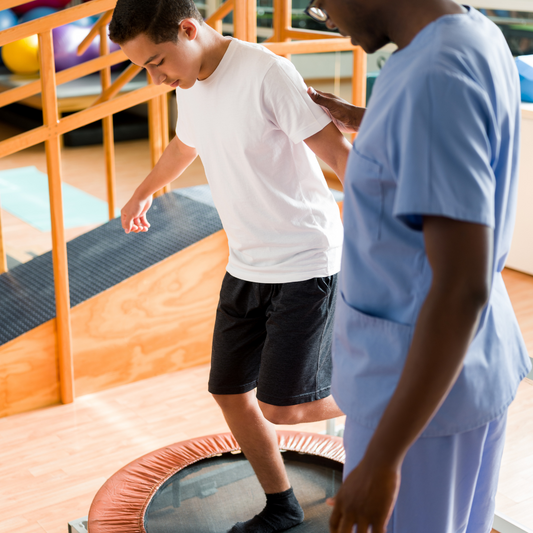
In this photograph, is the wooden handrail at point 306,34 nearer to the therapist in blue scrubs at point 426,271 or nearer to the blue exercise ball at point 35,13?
the therapist in blue scrubs at point 426,271

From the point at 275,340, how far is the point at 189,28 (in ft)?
2.45

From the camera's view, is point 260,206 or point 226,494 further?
point 226,494

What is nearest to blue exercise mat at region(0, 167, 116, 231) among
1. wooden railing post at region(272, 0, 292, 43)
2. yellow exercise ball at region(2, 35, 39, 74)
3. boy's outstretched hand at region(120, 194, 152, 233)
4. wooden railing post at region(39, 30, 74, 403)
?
yellow exercise ball at region(2, 35, 39, 74)

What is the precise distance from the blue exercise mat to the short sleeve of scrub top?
422 centimetres

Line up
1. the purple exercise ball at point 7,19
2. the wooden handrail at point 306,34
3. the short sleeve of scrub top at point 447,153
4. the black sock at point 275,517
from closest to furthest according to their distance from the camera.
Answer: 1. the short sleeve of scrub top at point 447,153
2. the black sock at point 275,517
3. the wooden handrail at point 306,34
4. the purple exercise ball at point 7,19

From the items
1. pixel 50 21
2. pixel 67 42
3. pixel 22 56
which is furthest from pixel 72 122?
pixel 22 56

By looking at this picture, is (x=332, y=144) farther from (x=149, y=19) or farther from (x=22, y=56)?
(x=22, y=56)

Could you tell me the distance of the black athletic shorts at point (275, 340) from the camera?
1731 mm

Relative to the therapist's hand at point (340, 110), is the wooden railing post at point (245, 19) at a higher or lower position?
lower

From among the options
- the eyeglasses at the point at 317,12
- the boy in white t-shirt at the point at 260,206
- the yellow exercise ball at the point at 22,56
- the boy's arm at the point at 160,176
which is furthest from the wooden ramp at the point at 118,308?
the yellow exercise ball at the point at 22,56

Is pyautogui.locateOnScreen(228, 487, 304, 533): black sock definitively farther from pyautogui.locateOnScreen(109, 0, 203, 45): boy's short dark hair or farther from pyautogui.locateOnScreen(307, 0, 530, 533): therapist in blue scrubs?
pyautogui.locateOnScreen(109, 0, 203, 45): boy's short dark hair

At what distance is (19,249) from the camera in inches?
173

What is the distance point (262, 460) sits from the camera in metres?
1.88

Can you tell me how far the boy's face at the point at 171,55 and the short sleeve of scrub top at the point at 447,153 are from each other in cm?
90
